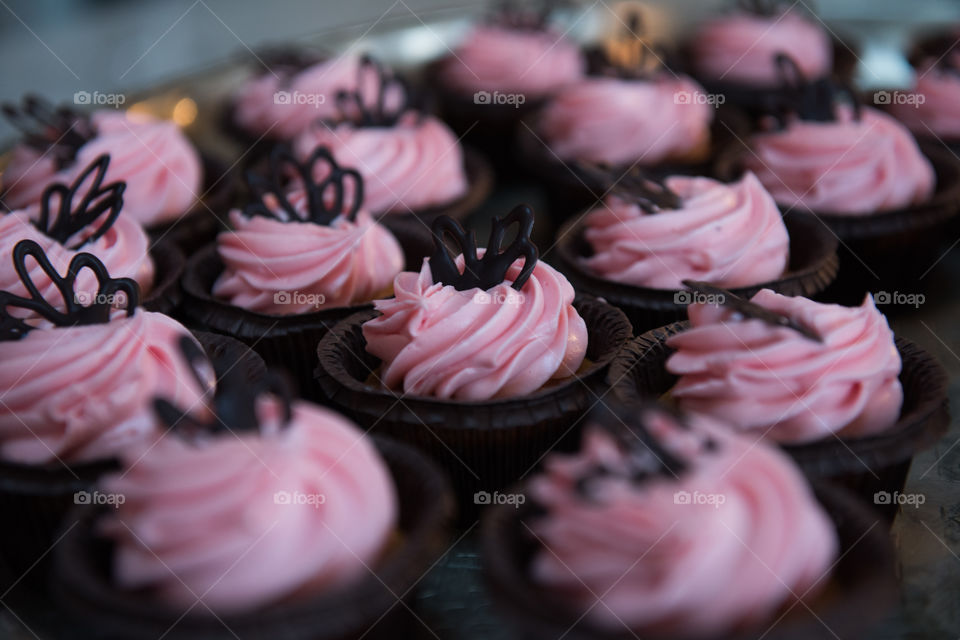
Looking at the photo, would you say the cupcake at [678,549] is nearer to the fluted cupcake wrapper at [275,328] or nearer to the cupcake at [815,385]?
the cupcake at [815,385]

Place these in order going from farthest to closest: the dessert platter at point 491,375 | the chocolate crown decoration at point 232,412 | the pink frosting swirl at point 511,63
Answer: the pink frosting swirl at point 511,63 < the chocolate crown decoration at point 232,412 < the dessert platter at point 491,375

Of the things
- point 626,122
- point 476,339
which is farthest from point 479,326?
point 626,122

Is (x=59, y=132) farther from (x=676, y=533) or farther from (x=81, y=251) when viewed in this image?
(x=676, y=533)

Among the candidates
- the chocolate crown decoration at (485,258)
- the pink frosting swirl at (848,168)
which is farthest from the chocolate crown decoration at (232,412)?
the pink frosting swirl at (848,168)

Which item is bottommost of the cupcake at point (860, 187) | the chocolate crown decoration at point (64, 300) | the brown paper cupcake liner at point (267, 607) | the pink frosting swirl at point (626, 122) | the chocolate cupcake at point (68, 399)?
the cupcake at point (860, 187)

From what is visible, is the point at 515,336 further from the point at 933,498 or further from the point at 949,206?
the point at 949,206

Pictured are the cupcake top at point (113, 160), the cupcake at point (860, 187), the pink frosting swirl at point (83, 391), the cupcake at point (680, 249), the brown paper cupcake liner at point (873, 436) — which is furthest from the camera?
the cupcake top at point (113, 160)
